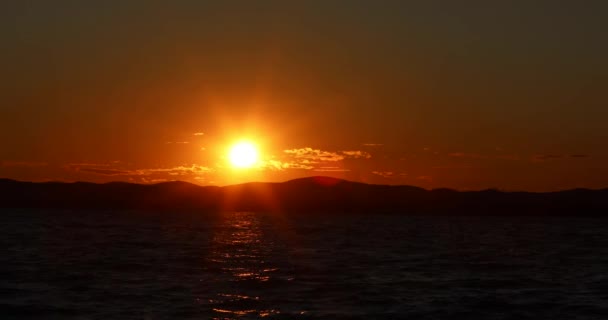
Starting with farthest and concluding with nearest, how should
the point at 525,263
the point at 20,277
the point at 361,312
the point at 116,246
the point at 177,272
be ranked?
1. the point at 116,246
2. the point at 525,263
3. the point at 177,272
4. the point at 20,277
5. the point at 361,312

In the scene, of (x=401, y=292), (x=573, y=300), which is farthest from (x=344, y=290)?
(x=573, y=300)

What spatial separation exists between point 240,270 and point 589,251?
35.8m

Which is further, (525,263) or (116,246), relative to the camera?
(116,246)

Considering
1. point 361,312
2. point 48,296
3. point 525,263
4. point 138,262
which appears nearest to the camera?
point 361,312

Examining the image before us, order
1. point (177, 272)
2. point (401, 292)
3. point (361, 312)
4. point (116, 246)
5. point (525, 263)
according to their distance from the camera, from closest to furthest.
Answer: point (361, 312), point (401, 292), point (177, 272), point (525, 263), point (116, 246)

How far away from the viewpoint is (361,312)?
112 ft

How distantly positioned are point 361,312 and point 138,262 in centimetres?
2404

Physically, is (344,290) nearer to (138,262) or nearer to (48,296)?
(48,296)

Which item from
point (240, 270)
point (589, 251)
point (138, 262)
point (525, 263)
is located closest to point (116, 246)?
point (138, 262)

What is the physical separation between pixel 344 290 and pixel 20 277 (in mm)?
17467

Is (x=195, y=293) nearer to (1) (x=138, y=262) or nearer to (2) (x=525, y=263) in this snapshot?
(1) (x=138, y=262)

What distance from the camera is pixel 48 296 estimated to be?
122 ft

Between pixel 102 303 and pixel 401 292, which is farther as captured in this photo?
pixel 401 292

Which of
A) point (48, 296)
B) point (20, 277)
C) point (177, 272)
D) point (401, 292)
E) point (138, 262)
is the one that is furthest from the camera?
point (138, 262)
